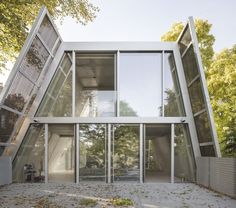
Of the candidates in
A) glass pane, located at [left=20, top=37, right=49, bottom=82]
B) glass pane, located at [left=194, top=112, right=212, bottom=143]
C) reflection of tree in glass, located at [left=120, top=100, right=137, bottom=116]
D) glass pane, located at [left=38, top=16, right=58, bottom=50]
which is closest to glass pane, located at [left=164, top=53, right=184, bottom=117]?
glass pane, located at [left=194, top=112, right=212, bottom=143]

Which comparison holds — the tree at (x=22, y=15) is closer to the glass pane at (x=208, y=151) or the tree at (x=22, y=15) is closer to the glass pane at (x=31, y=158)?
the glass pane at (x=31, y=158)

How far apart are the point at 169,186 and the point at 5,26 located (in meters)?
10.3

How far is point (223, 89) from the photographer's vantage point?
13.9 m

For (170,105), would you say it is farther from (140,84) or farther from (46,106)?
(46,106)

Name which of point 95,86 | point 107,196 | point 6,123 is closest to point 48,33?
point 95,86

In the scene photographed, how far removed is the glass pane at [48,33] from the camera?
9727 mm

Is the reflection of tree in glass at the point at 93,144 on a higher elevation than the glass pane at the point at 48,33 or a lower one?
lower

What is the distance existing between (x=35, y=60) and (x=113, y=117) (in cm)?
388

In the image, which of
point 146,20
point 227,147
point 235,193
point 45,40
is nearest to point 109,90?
point 45,40

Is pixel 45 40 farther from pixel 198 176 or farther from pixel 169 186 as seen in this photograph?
pixel 198 176

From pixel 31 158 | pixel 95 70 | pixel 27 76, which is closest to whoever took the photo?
pixel 27 76

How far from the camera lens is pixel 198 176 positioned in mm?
10641

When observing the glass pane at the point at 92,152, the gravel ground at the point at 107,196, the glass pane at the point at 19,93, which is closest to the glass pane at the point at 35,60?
the glass pane at the point at 19,93

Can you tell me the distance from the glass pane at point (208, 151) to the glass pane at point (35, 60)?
730 cm
